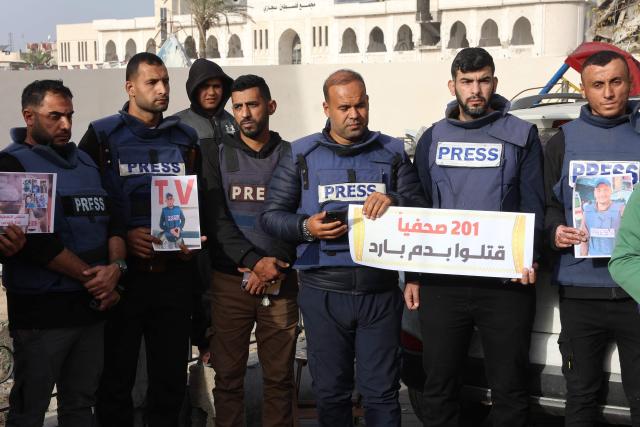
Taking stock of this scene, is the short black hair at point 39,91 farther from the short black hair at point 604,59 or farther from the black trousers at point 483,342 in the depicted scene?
the short black hair at point 604,59

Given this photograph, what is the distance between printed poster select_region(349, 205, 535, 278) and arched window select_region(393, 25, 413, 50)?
67.3 meters

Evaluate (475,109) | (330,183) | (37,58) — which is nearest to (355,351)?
(330,183)

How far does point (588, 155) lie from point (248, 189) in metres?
1.63

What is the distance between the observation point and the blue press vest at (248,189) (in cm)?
432

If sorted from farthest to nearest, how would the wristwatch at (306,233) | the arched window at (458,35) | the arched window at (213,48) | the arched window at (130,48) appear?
the arched window at (130,48) → the arched window at (213,48) → the arched window at (458,35) → the wristwatch at (306,233)

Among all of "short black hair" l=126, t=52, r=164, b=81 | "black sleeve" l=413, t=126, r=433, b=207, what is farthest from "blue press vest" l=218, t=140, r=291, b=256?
"black sleeve" l=413, t=126, r=433, b=207

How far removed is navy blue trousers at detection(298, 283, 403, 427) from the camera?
4.00 m

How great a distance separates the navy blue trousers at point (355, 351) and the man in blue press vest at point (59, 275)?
3.20ft

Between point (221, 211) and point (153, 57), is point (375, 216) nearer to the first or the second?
point (221, 211)

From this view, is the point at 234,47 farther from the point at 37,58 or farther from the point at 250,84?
the point at 250,84

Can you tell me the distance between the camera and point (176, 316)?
14.1 feet

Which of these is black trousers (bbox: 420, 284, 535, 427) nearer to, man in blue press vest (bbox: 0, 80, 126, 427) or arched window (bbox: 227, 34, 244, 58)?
man in blue press vest (bbox: 0, 80, 126, 427)

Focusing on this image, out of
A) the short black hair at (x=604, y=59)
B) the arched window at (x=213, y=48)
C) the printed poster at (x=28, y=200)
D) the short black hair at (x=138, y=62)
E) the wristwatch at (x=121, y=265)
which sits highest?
the arched window at (x=213, y=48)

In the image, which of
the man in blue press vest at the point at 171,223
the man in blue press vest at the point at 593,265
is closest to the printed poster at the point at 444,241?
the man in blue press vest at the point at 593,265
